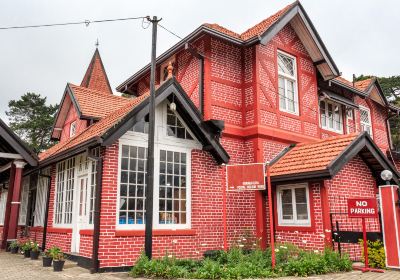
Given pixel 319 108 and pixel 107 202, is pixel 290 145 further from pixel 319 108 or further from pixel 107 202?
pixel 107 202

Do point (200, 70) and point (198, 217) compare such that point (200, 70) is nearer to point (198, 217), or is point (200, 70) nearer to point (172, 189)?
point (172, 189)

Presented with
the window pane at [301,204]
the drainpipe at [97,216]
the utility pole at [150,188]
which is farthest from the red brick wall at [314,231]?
the drainpipe at [97,216]

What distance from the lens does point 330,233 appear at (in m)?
9.80

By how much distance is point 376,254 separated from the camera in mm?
9094

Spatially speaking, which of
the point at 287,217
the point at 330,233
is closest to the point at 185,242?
the point at 287,217

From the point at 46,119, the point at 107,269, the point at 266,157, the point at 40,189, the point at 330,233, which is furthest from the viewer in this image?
the point at 46,119

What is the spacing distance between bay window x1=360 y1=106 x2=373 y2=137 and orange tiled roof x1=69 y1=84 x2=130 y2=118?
1171 centimetres

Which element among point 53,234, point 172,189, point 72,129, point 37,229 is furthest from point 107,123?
point 72,129

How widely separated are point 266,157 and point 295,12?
548 centimetres

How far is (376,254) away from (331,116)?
8260 millimetres

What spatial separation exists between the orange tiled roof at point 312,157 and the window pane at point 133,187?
3.95 metres

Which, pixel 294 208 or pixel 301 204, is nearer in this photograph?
pixel 301 204

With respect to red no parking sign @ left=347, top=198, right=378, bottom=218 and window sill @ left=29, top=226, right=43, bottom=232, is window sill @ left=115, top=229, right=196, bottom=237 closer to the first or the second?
red no parking sign @ left=347, top=198, right=378, bottom=218

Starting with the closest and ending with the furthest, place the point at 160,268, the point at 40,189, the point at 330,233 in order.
→ the point at 160,268 → the point at 330,233 → the point at 40,189
